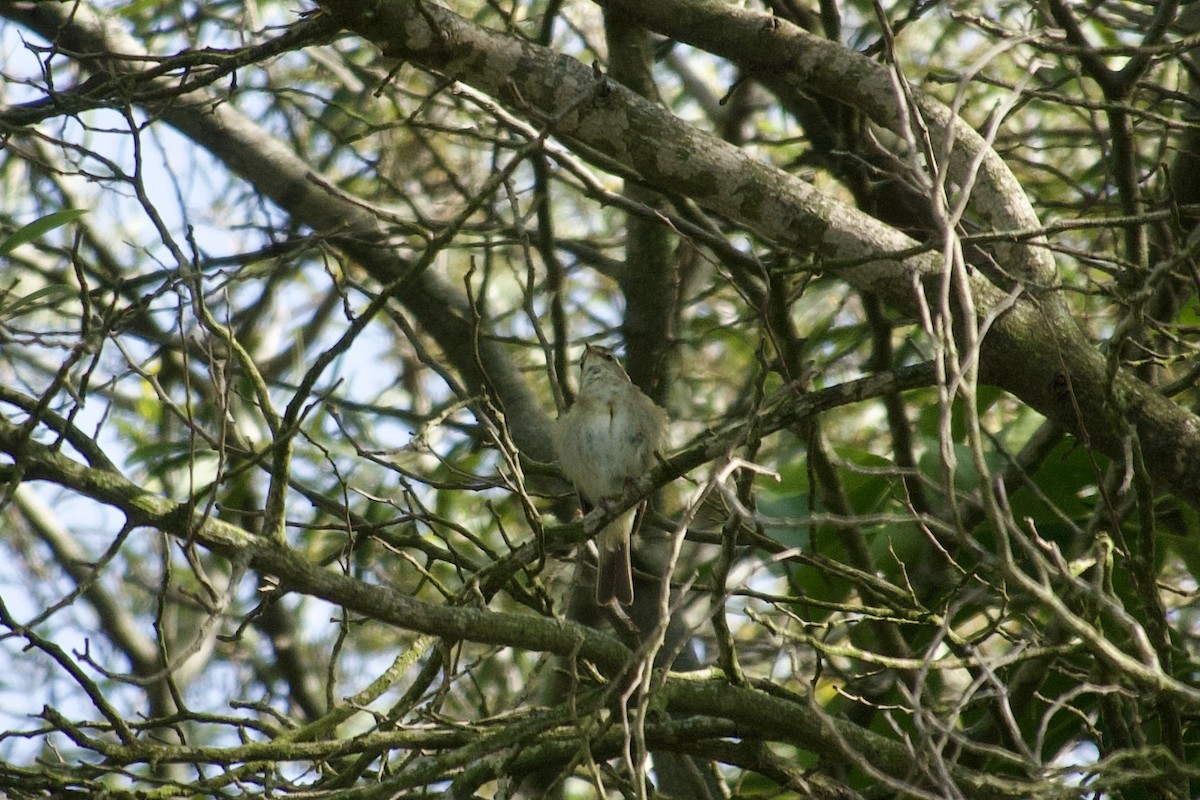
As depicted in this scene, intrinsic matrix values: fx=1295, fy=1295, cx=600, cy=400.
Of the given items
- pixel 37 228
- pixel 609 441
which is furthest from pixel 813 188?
pixel 37 228

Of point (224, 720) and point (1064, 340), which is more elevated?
point (1064, 340)

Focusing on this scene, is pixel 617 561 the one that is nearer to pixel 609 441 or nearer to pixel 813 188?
pixel 609 441

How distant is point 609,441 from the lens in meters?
5.31

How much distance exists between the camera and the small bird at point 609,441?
506cm

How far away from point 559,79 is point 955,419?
6.61 ft

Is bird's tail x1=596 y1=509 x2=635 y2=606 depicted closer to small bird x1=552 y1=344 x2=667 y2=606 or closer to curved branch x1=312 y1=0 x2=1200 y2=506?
small bird x1=552 y1=344 x2=667 y2=606

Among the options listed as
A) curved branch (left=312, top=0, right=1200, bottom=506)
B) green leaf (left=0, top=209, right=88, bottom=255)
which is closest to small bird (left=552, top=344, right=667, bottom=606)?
curved branch (left=312, top=0, right=1200, bottom=506)

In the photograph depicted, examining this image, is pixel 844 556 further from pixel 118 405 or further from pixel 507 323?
pixel 118 405

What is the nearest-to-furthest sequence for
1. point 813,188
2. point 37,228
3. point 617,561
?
1. point 37,228
2. point 813,188
3. point 617,561

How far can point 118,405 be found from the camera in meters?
8.05

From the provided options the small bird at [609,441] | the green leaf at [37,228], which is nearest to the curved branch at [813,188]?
the green leaf at [37,228]

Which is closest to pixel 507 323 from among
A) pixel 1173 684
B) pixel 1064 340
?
pixel 1064 340

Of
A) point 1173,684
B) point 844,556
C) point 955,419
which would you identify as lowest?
point 1173,684

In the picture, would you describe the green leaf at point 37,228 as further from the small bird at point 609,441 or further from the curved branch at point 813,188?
the small bird at point 609,441
